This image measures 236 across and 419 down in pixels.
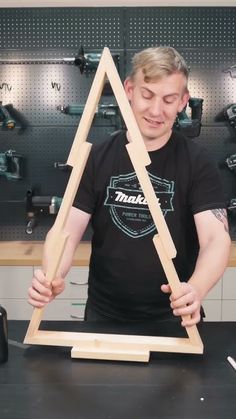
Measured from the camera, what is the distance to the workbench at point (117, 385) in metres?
0.88

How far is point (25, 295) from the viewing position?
97.7 inches

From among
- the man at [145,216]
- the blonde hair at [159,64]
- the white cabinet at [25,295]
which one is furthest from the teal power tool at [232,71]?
the blonde hair at [159,64]

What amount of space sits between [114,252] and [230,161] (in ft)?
4.76

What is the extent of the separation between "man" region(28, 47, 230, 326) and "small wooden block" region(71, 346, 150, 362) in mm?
214

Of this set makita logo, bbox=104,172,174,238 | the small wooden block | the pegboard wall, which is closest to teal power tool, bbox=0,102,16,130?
the pegboard wall

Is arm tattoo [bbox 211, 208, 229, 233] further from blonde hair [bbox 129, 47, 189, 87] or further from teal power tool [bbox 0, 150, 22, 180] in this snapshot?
teal power tool [bbox 0, 150, 22, 180]

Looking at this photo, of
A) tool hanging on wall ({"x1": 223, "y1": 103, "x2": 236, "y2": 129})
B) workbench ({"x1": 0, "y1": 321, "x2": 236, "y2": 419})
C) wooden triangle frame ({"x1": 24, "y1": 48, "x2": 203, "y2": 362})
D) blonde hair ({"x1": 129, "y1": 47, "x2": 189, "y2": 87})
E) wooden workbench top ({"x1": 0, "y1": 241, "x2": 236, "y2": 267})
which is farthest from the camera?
tool hanging on wall ({"x1": 223, "y1": 103, "x2": 236, "y2": 129})

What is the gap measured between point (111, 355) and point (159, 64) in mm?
693

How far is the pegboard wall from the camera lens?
2.65 metres

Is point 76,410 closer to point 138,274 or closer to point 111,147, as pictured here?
point 138,274

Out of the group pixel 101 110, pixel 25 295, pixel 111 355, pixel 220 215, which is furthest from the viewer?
pixel 101 110

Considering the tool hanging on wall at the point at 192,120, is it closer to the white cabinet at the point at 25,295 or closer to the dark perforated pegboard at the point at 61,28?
the dark perforated pegboard at the point at 61,28

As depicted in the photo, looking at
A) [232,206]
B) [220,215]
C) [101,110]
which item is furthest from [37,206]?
[220,215]

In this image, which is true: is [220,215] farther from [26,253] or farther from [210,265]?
[26,253]
